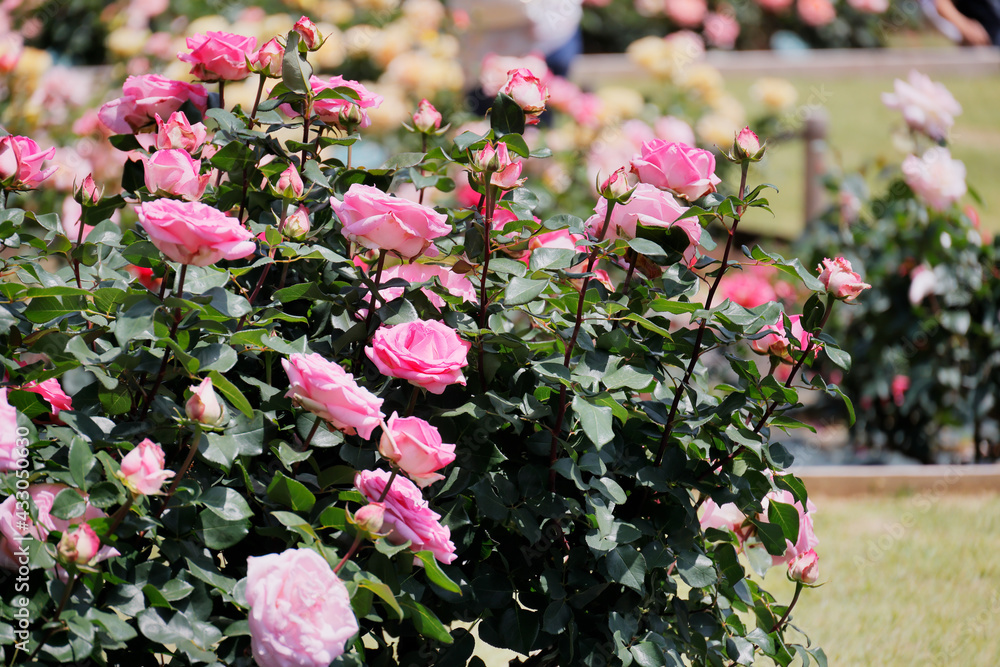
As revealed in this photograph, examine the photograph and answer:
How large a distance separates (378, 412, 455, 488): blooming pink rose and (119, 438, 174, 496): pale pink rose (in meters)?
0.21

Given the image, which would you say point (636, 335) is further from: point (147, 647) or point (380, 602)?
point (147, 647)

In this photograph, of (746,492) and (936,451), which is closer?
(746,492)

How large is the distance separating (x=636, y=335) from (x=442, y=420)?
0.97ft

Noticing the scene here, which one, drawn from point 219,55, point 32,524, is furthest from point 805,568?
point 219,55

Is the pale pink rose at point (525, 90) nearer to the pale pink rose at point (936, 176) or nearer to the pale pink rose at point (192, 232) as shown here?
the pale pink rose at point (192, 232)

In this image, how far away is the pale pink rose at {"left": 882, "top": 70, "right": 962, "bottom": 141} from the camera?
2807mm

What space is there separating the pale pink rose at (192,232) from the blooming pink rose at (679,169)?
0.53 meters

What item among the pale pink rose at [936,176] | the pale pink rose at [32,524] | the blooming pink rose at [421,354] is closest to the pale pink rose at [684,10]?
the pale pink rose at [936,176]

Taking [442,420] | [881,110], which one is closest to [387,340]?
[442,420]

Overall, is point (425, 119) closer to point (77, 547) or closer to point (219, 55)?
point (219, 55)

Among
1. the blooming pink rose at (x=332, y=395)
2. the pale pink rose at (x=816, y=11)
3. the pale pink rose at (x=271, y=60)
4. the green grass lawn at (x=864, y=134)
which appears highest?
the pale pink rose at (x=271, y=60)

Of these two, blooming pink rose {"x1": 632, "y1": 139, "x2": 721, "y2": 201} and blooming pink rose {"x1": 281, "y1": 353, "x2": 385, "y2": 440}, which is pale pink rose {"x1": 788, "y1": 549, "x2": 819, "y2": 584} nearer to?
blooming pink rose {"x1": 632, "y1": 139, "x2": 721, "y2": 201}

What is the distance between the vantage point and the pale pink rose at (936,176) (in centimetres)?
272

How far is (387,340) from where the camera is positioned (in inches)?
38.5
